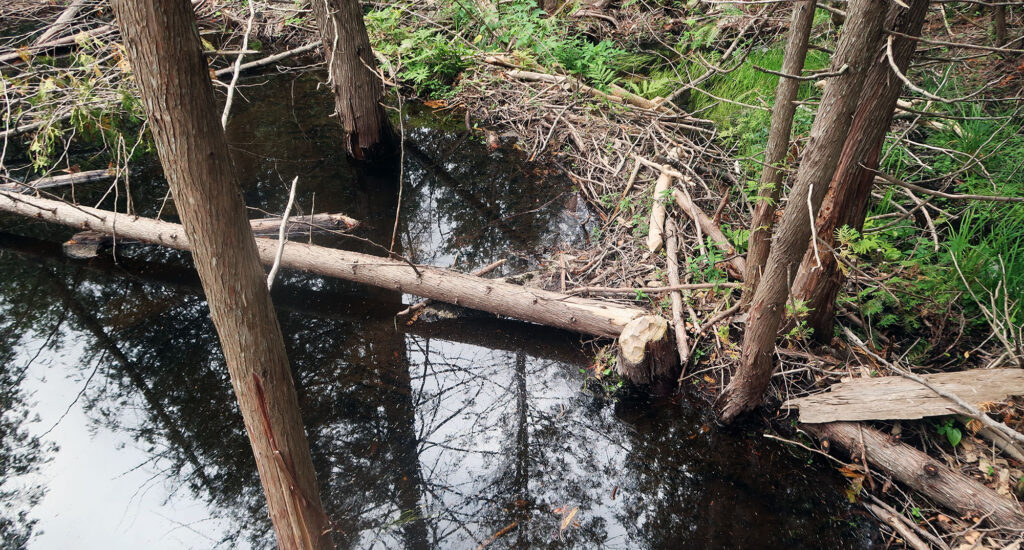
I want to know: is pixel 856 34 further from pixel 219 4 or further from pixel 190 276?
pixel 219 4

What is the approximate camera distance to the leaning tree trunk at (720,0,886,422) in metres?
2.51

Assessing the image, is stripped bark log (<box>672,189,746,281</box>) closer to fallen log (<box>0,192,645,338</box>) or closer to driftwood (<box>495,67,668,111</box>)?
fallen log (<box>0,192,645,338</box>)

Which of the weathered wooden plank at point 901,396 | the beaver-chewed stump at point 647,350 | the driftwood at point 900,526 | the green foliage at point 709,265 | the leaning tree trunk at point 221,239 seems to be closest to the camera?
the leaning tree trunk at point 221,239

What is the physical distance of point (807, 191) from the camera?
2.83 m

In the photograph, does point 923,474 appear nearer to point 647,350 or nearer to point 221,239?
point 647,350

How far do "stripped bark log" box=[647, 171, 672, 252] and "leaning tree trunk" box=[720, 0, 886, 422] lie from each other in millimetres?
1579

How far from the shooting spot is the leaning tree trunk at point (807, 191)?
2.51 meters

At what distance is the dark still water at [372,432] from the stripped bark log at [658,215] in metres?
0.88

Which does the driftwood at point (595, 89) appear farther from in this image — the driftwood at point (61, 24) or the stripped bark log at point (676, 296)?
the driftwood at point (61, 24)


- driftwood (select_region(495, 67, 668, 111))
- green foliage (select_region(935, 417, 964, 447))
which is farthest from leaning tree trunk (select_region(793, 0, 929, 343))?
driftwood (select_region(495, 67, 668, 111))

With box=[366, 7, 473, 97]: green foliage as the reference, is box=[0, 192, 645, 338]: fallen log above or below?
below

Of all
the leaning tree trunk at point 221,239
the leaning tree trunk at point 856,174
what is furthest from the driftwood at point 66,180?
the leaning tree trunk at point 856,174

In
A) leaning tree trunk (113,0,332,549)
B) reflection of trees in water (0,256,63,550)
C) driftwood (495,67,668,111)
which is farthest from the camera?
driftwood (495,67,668,111)

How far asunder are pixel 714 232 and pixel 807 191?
196 centimetres
